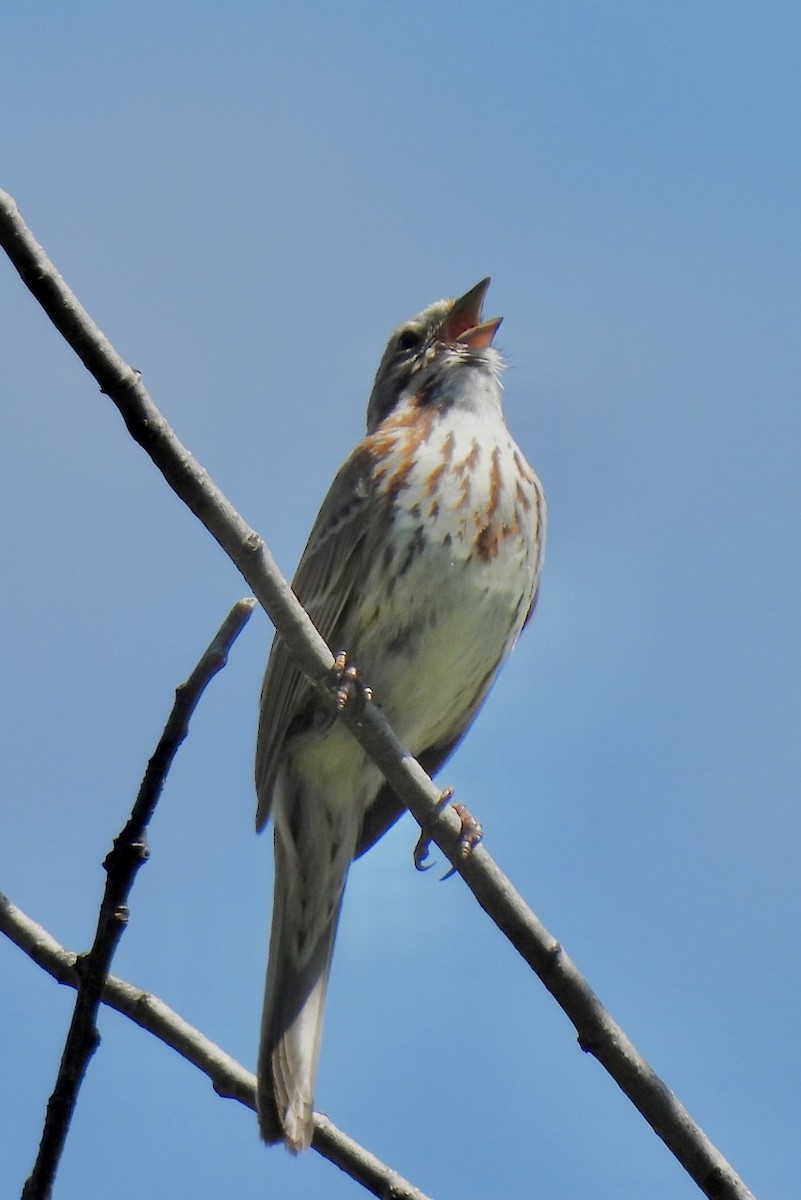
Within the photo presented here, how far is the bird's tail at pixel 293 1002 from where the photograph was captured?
4.04 metres

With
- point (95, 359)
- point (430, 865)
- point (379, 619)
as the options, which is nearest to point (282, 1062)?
point (430, 865)

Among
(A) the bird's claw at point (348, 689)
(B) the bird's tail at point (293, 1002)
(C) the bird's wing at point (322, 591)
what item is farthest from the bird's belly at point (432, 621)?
(A) the bird's claw at point (348, 689)

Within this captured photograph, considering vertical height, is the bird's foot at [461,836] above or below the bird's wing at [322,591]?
below

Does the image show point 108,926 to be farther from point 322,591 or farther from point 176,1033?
point 322,591

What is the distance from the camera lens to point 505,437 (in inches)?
232

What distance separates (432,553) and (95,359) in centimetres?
217

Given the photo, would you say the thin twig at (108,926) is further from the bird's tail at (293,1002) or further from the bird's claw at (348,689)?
the bird's tail at (293,1002)

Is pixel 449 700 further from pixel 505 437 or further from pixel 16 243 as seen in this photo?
pixel 16 243

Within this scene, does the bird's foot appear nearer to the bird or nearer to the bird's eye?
the bird

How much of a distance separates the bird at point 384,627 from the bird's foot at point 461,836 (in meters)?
0.31

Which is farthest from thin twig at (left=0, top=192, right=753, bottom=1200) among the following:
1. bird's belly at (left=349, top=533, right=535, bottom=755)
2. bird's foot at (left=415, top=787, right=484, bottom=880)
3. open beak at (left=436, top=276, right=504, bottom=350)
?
open beak at (left=436, top=276, right=504, bottom=350)

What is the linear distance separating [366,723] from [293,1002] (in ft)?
4.18

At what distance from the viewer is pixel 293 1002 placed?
4.88 m

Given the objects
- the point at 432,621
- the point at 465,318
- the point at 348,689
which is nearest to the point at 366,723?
the point at 348,689
